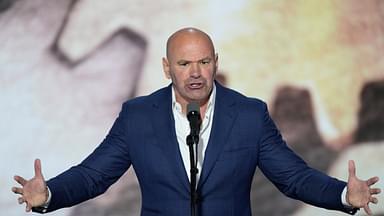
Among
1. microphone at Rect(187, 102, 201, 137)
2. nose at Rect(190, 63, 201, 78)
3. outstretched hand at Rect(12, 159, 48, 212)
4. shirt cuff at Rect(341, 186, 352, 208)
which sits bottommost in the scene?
shirt cuff at Rect(341, 186, 352, 208)

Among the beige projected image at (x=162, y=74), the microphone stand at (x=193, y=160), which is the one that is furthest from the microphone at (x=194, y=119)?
the beige projected image at (x=162, y=74)

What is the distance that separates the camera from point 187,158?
7.70 ft

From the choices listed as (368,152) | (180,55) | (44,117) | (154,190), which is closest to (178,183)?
(154,190)

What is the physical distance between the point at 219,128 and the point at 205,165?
0.40 ft

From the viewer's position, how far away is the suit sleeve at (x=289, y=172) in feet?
7.59

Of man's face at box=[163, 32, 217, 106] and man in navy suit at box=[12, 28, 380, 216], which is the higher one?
man's face at box=[163, 32, 217, 106]

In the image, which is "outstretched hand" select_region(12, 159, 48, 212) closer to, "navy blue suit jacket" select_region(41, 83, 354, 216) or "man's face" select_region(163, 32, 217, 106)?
"navy blue suit jacket" select_region(41, 83, 354, 216)

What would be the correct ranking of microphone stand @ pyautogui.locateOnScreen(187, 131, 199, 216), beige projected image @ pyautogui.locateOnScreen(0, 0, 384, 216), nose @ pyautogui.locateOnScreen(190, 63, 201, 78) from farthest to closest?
beige projected image @ pyautogui.locateOnScreen(0, 0, 384, 216) < nose @ pyautogui.locateOnScreen(190, 63, 201, 78) < microphone stand @ pyautogui.locateOnScreen(187, 131, 199, 216)

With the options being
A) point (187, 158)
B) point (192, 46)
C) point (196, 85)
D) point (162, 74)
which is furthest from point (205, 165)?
point (162, 74)

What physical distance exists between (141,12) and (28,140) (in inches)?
29.1

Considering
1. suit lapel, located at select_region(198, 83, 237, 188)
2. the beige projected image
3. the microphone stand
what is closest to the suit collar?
suit lapel, located at select_region(198, 83, 237, 188)

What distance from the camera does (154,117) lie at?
2426 mm

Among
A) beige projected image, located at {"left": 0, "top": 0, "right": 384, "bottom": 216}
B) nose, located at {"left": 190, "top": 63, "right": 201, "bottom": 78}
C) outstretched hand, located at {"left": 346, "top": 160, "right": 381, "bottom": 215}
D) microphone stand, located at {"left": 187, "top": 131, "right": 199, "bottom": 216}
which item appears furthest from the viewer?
beige projected image, located at {"left": 0, "top": 0, "right": 384, "bottom": 216}

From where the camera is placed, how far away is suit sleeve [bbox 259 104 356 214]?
2.31 meters
